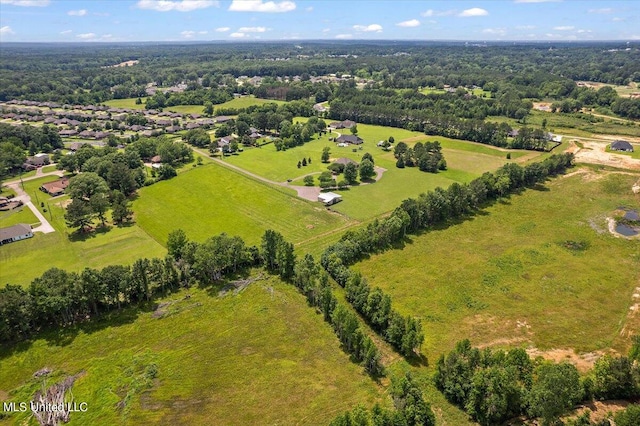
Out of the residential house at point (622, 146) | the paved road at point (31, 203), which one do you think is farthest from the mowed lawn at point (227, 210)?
the residential house at point (622, 146)

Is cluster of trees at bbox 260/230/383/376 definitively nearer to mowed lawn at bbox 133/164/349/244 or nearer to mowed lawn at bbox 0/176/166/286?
mowed lawn at bbox 133/164/349/244

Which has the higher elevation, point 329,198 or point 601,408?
point 329,198

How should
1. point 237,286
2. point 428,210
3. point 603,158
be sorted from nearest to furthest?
point 237,286 → point 428,210 → point 603,158

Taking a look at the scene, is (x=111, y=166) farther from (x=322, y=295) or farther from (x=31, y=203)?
(x=322, y=295)

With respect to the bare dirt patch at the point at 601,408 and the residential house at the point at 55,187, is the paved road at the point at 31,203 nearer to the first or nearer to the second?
the residential house at the point at 55,187

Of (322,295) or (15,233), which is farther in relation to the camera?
(15,233)

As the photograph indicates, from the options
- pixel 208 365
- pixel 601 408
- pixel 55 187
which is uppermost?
pixel 55 187

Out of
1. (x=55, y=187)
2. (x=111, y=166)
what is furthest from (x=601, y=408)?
(x=55, y=187)

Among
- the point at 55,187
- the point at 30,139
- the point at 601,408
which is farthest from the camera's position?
the point at 30,139
